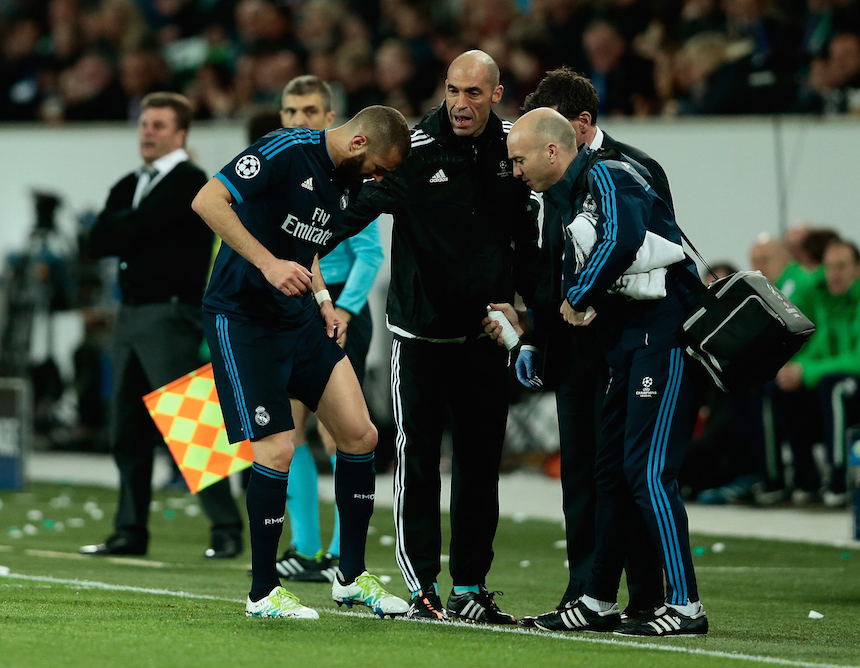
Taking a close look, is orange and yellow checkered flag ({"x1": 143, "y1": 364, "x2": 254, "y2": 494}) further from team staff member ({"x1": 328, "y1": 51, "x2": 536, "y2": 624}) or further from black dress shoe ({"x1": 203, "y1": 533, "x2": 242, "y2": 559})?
team staff member ({"x1": 328, "y1": 51, "x2": 536, "y2": 624})

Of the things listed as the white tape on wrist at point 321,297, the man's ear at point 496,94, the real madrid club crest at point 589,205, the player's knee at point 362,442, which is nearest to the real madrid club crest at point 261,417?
the player's knee at point 362,442

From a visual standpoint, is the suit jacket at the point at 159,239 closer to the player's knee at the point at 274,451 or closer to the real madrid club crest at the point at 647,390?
the player's knee at the point at 274,451

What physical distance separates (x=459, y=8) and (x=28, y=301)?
5.72 metres

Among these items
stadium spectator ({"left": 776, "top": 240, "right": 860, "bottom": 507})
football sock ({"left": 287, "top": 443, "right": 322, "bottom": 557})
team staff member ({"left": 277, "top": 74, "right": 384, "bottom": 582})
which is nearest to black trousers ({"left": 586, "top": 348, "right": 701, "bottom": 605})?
team staff member ({"left": 277, "top": 74, "right": 384, "bottom": 582})

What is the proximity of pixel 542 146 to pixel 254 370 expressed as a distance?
139cm

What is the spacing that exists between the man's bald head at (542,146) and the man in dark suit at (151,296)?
3214mm

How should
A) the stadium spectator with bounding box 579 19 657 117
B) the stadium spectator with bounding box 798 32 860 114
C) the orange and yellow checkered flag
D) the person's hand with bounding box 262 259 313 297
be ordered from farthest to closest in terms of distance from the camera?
the stadium spectator with bounding box 579 19 657 117
the stadium spectator with bounding box 798 32 860 114
the orange and yellow checkered flag
the person's hand with bounding box 262 259 313 297

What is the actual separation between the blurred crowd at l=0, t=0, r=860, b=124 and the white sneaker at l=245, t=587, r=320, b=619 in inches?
300

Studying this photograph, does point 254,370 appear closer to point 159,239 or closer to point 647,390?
point 647,390

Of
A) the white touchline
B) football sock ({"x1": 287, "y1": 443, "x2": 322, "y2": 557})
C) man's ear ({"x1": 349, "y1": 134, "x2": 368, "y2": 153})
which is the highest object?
man's ear ({"x1": 349, "y1": 134, "x2": 368, "y2": 153})

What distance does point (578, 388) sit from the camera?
5910 mm

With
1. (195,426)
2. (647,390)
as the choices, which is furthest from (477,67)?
(195,426)

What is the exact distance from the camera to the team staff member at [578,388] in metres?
5.86

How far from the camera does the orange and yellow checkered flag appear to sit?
301 inches
